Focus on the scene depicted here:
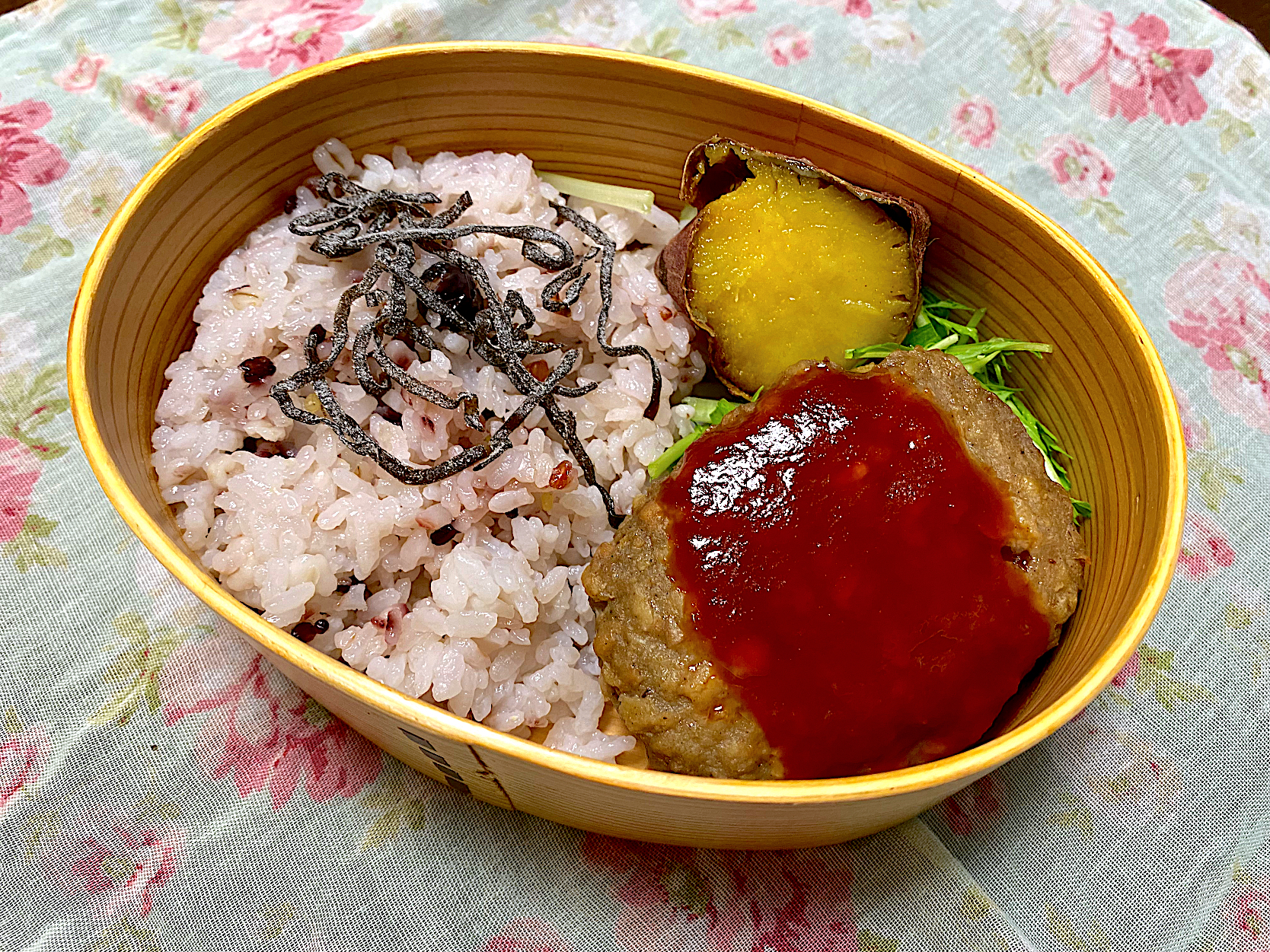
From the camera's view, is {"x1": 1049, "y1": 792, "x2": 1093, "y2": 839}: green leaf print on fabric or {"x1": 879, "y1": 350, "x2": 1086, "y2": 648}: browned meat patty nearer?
{"x1": 879, "y1": 350, "x2": 1086, "y2": 648}: browned meat patty

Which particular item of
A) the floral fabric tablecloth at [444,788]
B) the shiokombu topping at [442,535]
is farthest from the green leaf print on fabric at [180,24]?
the shiokombu topping at [442,535]

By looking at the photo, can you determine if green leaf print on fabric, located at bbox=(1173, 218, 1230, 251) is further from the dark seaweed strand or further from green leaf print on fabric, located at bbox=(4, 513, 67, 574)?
green leaf print on fabric, located at bbox=(4, 513, 67, 574)

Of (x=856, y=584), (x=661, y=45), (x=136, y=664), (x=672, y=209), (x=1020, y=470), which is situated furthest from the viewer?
(x=661, y=45)

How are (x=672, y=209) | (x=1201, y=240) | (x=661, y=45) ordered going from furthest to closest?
(x=661, y=45) → (x=1201, y=240) → (x=672, y=209)

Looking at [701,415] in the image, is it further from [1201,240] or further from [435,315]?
[1201,240]

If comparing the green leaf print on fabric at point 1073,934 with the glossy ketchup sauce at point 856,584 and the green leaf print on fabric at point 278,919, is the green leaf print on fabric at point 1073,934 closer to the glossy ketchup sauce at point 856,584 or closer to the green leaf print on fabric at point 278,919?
the glossy ketchup sauce at point 856,584

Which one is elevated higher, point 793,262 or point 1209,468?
point 793,262

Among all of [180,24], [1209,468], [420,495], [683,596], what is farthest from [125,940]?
[1209,468]

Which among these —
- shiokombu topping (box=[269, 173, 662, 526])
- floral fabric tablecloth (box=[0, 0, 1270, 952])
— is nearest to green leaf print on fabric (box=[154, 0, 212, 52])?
floral fabric tablecloth (box=[0, 0, 1270, 952])

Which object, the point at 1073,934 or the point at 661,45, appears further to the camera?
the point at 661,45
